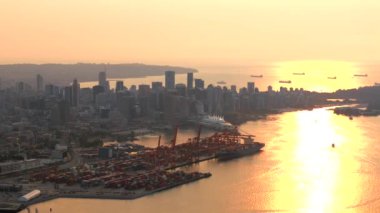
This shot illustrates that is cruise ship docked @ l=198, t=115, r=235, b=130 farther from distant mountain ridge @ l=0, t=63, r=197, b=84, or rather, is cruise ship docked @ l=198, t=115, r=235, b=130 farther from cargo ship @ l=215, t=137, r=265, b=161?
distant mountain ridge @ l=0, t=63, r=197, b=84

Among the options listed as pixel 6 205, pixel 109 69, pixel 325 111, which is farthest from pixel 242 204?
pixel 109 69

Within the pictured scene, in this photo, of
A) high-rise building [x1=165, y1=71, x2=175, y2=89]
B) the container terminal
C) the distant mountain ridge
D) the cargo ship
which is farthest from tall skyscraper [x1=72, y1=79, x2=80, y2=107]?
the distant mountain ridge

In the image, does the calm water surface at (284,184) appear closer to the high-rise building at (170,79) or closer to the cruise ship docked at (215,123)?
the cruise ship docked at (215,123)

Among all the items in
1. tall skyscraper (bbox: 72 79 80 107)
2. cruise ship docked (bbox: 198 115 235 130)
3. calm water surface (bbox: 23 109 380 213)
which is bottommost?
calm water surface (bbox: 23 109 380 213)

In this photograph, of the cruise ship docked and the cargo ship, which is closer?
the cargo ship

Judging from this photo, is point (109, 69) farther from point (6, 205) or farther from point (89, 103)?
point (6, 205)

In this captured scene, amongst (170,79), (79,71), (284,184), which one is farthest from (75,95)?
(79,71)

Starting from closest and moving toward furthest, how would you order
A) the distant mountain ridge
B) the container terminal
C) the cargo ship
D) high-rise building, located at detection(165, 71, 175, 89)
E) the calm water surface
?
1. the calm water surface
2. the container terminal
3. the cargo ship
4. high-rise building, located at detection(165, 71, 175, 89)
5. the distant mountain ridge

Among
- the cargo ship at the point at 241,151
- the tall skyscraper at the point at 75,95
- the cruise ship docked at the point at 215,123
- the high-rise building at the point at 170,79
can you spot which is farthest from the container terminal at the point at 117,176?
the high-rise building at the point at 170,79
